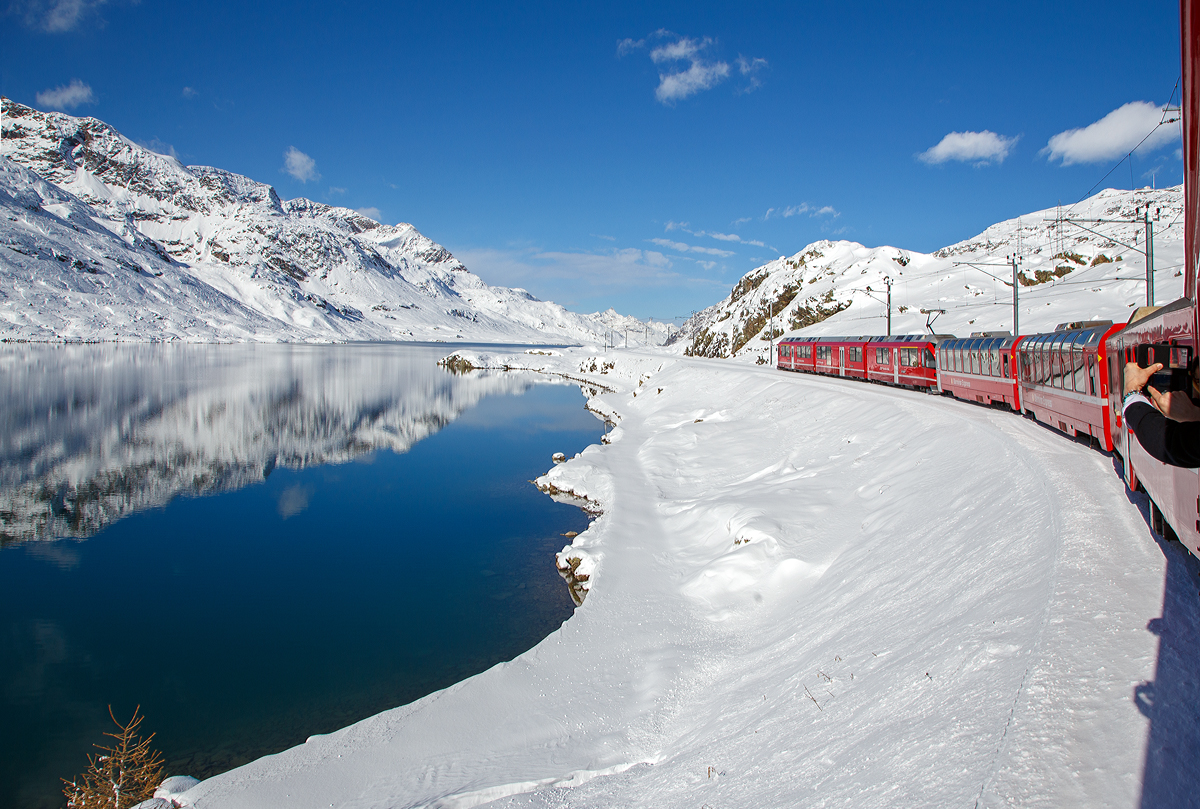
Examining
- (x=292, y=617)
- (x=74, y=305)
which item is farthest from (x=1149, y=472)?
(x=74, y=305)

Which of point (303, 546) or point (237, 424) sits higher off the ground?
point (237, 424)

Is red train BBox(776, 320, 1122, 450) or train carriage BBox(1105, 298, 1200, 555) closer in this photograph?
train carriage BBox(1105, 298, 1200, 555)

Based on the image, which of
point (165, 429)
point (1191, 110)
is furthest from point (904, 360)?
point (165, 429)

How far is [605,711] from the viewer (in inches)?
393

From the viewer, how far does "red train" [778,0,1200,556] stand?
427 centimetres

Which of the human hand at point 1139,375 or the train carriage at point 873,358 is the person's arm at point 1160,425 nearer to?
the human hand at point 1139,375

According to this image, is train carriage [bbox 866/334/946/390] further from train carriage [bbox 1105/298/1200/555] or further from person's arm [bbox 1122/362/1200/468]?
person's arm [bbox 1122/362/1200/468]

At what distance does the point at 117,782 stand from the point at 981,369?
A: 28.4 m

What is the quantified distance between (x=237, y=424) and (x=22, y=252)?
7568 inches

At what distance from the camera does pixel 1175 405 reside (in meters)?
4.19

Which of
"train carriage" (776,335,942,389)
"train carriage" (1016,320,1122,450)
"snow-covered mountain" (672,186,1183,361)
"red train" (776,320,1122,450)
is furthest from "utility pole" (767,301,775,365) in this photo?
"train carriage" (1016,320,1122,450)

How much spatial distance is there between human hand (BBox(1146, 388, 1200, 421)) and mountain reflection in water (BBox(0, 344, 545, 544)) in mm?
28711

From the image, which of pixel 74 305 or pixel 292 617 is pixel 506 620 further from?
pixel 74 305

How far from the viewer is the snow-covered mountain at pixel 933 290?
182 feet
